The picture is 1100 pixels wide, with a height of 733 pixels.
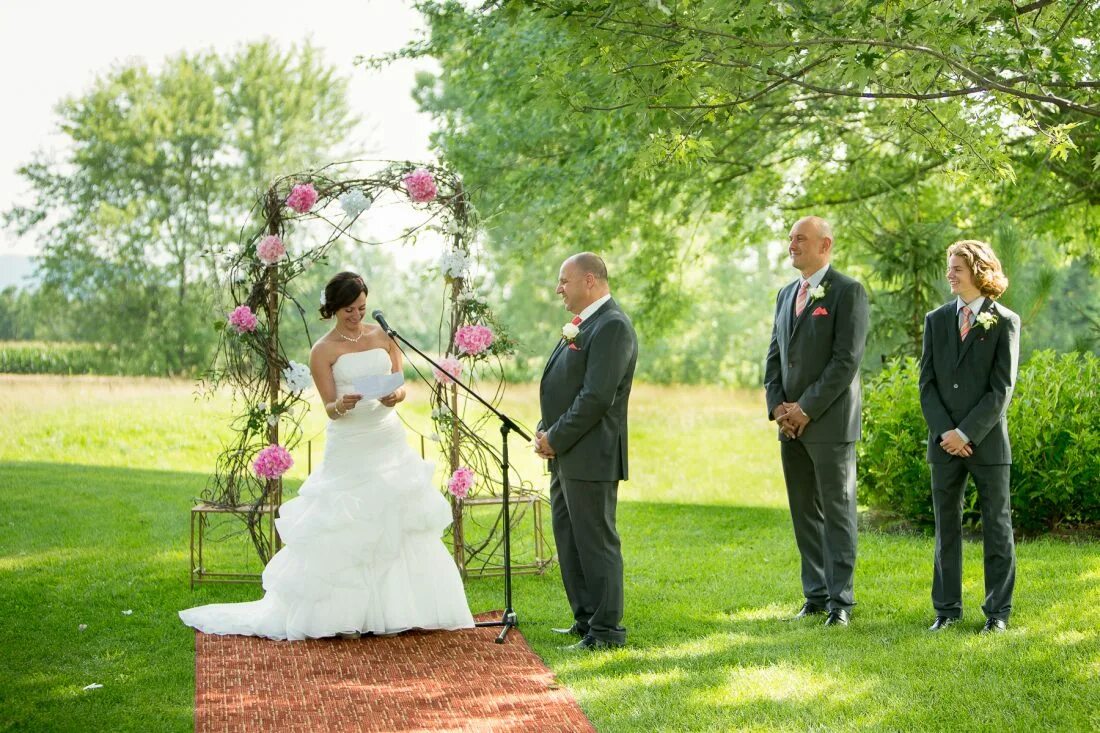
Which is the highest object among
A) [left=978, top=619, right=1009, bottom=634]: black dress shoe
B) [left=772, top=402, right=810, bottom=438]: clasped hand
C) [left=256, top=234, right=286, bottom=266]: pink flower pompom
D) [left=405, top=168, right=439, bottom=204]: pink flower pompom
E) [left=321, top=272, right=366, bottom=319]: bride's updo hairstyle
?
[left=405, top=168, right=439, bottom=204]: pink flower pompom

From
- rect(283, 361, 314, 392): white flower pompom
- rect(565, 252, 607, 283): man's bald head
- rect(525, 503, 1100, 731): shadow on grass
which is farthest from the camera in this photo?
rect(283, 361, 314, 392): white flower pompom

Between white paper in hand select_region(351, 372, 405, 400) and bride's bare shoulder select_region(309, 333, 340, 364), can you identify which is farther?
bride's bare shoulder select_region(309, 333, 340, 364)

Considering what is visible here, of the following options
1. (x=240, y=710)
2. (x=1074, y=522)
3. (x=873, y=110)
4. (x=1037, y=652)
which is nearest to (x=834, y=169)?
(x=873, y=110)

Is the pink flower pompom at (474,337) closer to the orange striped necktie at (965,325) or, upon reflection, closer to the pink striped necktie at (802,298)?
the pink striped necktie at (802,298)

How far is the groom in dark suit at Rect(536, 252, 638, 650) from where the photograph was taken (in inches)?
210

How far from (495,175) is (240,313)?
578 centimetres

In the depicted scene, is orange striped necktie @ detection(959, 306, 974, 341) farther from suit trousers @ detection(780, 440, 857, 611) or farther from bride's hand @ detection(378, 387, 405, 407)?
bride's hand @ detection(378, 387, 405, 407)

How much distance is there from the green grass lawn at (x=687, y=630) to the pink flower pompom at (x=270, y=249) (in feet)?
6.99

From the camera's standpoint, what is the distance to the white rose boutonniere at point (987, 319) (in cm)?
530

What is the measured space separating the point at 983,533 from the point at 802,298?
1.49 meters

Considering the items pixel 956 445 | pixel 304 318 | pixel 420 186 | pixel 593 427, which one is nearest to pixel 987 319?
pixel 956 445

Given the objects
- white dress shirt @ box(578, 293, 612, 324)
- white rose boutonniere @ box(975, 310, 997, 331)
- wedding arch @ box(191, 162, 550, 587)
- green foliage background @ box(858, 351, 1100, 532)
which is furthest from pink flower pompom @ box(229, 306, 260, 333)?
green foliage background @ box(858, 351, 1100, 532)

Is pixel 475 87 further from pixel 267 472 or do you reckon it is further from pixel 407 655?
pixel 407 655

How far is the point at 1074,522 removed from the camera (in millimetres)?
8523
